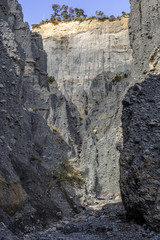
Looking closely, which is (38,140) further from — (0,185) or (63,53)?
(63,53)

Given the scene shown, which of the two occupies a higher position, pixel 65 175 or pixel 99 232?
pixel 65 175

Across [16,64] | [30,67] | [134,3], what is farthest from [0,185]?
[30,67]

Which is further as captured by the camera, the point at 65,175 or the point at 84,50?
the point at 84,50

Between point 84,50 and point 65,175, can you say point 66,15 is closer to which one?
point 84,50

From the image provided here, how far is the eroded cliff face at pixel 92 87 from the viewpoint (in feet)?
51.8

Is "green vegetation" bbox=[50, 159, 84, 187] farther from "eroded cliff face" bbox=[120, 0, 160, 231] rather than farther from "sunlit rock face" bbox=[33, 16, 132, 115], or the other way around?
"sunlit rock face" bbox=[33, 16, 132, 115]

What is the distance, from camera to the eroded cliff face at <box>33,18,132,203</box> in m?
15.8

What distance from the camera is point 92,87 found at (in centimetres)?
3027

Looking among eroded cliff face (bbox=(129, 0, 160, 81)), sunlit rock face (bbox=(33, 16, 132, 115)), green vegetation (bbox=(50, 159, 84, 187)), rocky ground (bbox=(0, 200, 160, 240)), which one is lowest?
rocky ground (bbox=(0, 200, 160, 240))

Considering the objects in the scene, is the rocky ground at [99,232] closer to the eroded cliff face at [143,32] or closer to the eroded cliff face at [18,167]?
the eroded cliff face at [18,167]

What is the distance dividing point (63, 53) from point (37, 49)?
23498mm

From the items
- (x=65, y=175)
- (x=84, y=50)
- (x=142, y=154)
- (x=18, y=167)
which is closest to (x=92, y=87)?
(x=84, y=50)

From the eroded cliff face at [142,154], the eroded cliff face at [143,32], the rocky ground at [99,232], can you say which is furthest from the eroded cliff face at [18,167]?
the eroded cliff face at [143,32]

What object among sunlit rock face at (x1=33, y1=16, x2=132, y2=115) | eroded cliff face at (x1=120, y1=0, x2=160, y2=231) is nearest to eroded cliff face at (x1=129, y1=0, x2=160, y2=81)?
eroded cliff face at (x1=120, y1=0, x2=160, y2=231)
